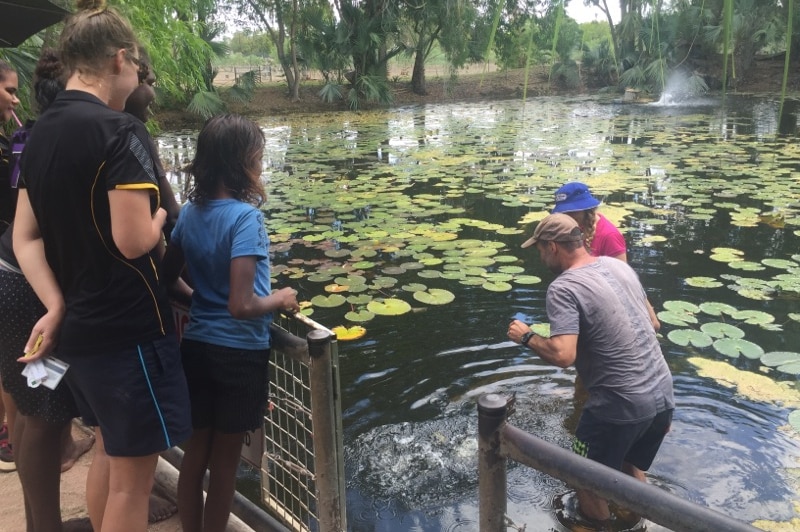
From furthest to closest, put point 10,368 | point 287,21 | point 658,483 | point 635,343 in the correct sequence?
point 287,21
point 658,483
point 635,343
point 10,368

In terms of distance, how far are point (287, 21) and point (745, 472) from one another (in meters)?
20.9

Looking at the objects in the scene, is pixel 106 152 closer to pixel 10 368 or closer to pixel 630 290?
pixel 10 368

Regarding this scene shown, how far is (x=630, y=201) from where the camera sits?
644 centimetres

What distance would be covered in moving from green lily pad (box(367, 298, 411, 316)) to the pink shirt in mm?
1503

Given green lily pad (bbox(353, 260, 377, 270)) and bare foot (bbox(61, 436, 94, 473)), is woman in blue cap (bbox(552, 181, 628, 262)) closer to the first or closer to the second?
bare foot (bbox(61, 436, 94, 473))

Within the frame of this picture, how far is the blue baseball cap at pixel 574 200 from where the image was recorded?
2555 mm

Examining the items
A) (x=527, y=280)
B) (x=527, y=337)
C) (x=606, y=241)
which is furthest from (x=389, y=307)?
(x=527, y=337)

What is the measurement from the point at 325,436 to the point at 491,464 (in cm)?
53

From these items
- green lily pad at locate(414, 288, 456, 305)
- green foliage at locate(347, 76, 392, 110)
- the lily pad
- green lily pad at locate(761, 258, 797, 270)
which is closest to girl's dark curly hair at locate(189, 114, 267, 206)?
the lily pad

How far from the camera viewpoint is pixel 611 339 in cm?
197

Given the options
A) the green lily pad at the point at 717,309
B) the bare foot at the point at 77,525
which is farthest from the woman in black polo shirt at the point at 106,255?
the green lily pad at the point at 717,309

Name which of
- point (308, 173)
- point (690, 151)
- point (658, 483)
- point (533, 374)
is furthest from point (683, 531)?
point (690, 151)

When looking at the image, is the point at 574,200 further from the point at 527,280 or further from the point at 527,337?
the point at 527,280

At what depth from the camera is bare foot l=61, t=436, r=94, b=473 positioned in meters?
2.18
